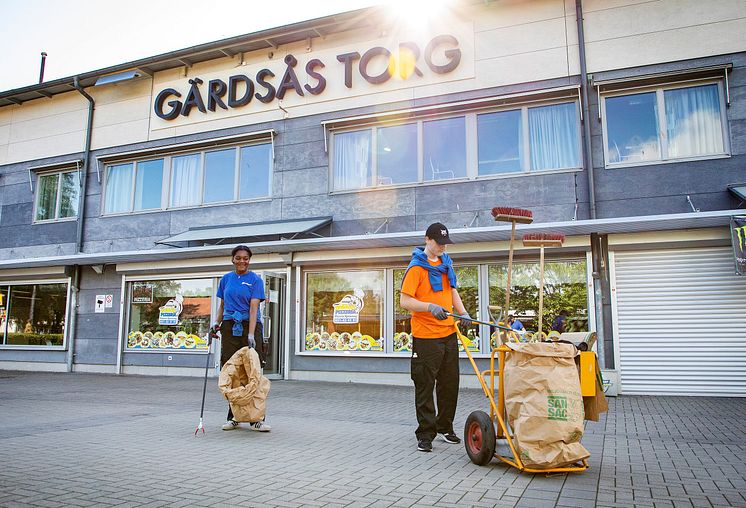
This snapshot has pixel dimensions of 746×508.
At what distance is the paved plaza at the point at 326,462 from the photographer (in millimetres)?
3635

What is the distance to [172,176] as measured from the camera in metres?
15.2

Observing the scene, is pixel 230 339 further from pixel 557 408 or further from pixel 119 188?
pixel 119 188

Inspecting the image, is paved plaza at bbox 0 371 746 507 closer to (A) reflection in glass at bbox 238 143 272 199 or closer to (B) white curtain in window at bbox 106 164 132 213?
(A) reflection in glass at bbox 238 143 272 199

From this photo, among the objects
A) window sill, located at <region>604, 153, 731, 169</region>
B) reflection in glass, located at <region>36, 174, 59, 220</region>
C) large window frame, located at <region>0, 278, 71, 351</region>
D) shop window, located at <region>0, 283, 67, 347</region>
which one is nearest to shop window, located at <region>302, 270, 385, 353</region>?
window sill, located at <region>604, 153, 731, 169</region>

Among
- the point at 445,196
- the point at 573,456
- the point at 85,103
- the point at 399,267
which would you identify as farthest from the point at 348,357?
the point at 85,103

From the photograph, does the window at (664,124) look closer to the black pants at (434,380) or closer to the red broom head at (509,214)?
the red broom head at (509,214)

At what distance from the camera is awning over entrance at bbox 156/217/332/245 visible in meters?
12.4

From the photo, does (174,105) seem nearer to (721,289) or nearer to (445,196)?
(445,196)

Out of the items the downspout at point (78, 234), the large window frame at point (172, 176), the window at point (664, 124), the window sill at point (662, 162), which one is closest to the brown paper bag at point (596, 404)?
the window sill at point (662, 162)

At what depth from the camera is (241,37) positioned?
13.7 m

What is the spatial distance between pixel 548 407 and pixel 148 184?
1371 cm

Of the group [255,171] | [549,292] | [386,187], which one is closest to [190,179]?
[255,171]

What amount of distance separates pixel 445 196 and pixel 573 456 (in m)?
8.35

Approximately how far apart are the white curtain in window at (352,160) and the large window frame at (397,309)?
6.36ft
